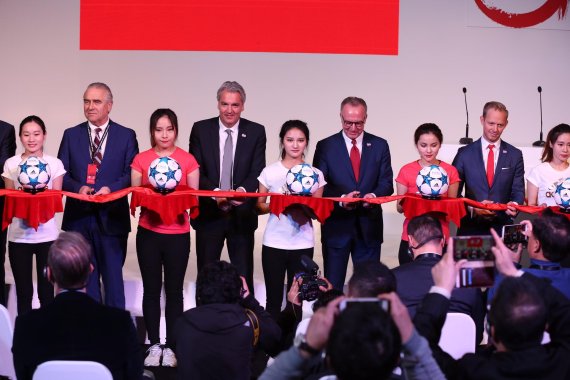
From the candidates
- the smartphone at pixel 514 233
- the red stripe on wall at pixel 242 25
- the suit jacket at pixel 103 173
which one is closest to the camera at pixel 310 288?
the smartphone at pixel 514 233

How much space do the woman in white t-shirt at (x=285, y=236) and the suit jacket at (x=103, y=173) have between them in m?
0.89

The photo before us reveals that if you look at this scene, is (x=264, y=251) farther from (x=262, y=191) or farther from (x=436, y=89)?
(x=436, y=89)

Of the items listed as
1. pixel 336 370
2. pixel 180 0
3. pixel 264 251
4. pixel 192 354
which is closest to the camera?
pixel 336 370

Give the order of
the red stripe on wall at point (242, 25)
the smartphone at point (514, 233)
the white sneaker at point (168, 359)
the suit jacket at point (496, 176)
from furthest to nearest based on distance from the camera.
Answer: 1. the red stripe on wall at point (242, 25)
2. the suit jacket at point (496, 176)
3. the white sneaker at point (168, 359)
4. the smartphone at point (514, 233)

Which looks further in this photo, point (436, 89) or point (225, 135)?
point (436, 89)

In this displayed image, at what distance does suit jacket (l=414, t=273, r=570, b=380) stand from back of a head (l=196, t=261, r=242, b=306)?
0.95 metres

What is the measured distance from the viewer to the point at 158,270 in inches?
199

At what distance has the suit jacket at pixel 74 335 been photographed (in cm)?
301

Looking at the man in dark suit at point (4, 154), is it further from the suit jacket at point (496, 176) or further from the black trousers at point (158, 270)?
the suit jacket at point (496, 176)

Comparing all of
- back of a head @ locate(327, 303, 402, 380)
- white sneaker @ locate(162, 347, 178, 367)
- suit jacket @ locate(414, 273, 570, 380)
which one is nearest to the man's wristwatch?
back of a head @ locate(327, 303, 402, 380)

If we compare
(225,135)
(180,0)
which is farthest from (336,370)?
(180,0)

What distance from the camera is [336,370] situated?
2.18 meters

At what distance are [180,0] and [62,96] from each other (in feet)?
6.01

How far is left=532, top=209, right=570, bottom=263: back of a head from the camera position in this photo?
3.72 m
